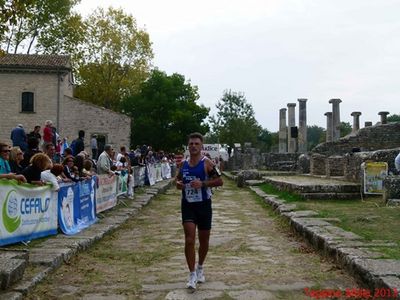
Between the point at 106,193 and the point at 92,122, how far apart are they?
27.5 m

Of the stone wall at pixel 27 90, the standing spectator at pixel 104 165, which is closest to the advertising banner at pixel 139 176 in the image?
the standing spectator at pixel 104 165

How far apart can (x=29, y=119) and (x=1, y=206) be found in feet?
111

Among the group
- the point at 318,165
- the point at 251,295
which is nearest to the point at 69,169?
the point at 251,295

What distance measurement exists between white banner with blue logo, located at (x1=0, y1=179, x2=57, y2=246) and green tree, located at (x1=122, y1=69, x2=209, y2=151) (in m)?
37.6

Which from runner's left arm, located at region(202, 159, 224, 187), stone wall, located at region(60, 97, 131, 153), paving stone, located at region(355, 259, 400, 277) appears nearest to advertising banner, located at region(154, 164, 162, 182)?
stone wall, located at region(60, 97, 131, 153)

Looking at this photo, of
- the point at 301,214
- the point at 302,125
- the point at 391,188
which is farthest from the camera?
the point at 302,125

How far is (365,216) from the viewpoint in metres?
10.2

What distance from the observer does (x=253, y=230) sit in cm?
1052

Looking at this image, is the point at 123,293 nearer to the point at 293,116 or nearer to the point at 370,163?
the point at 370,163

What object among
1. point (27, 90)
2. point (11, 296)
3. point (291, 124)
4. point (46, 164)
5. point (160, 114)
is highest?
point (27, 90)

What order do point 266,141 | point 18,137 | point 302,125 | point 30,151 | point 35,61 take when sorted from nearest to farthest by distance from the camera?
point 30,151
point 18,137
point 35,61
point 302,125
point 266,141

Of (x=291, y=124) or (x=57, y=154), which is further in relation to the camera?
(x=291, y=124)

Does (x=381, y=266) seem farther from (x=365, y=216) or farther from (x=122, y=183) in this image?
(x=122, y=183)

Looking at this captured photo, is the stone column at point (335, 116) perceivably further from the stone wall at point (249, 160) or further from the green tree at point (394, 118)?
the green tree at point (394, 118)
